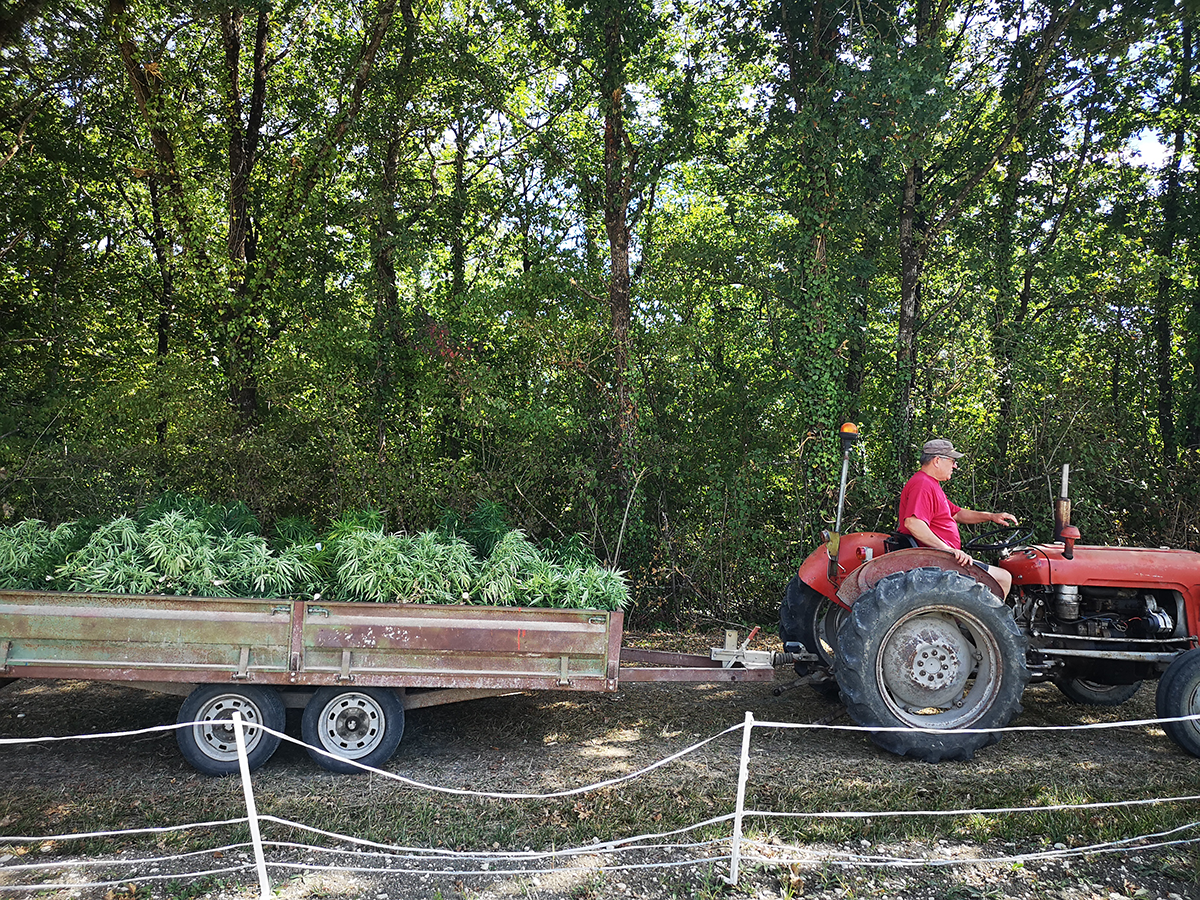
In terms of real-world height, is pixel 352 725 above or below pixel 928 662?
below

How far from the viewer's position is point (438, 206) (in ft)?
32.4

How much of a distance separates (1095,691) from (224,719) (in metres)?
5.82

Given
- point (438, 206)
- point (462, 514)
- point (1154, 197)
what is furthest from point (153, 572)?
point (1154, 197)

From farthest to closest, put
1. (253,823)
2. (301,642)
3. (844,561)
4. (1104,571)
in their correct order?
(844,561), (1104,571), (301,642), (253,823)

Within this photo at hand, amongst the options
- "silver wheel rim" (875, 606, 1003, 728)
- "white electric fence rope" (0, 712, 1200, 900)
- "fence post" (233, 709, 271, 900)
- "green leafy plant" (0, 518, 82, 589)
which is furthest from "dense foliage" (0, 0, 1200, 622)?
"fence post" (233, 709, 271, 900)

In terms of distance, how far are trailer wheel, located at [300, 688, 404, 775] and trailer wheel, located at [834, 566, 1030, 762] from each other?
2527mm

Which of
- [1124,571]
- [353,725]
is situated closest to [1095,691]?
[1124,571]

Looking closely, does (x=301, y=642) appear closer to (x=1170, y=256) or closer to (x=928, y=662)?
(x=928, y=662)

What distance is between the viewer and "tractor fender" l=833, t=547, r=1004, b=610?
491 centimetres

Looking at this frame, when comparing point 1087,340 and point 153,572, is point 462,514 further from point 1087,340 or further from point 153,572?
point 1087,340

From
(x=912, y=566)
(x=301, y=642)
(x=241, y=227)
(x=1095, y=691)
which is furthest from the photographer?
(x=241, y=227)

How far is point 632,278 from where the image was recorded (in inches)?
379

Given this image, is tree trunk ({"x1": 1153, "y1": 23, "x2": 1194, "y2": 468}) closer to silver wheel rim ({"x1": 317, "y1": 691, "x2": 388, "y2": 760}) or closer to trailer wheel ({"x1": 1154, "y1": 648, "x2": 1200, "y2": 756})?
trailer wheel ({"x1": 1154, "y1": 648, "x2": 1200, "y2": 756})

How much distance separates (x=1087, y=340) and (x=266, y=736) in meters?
9.47
